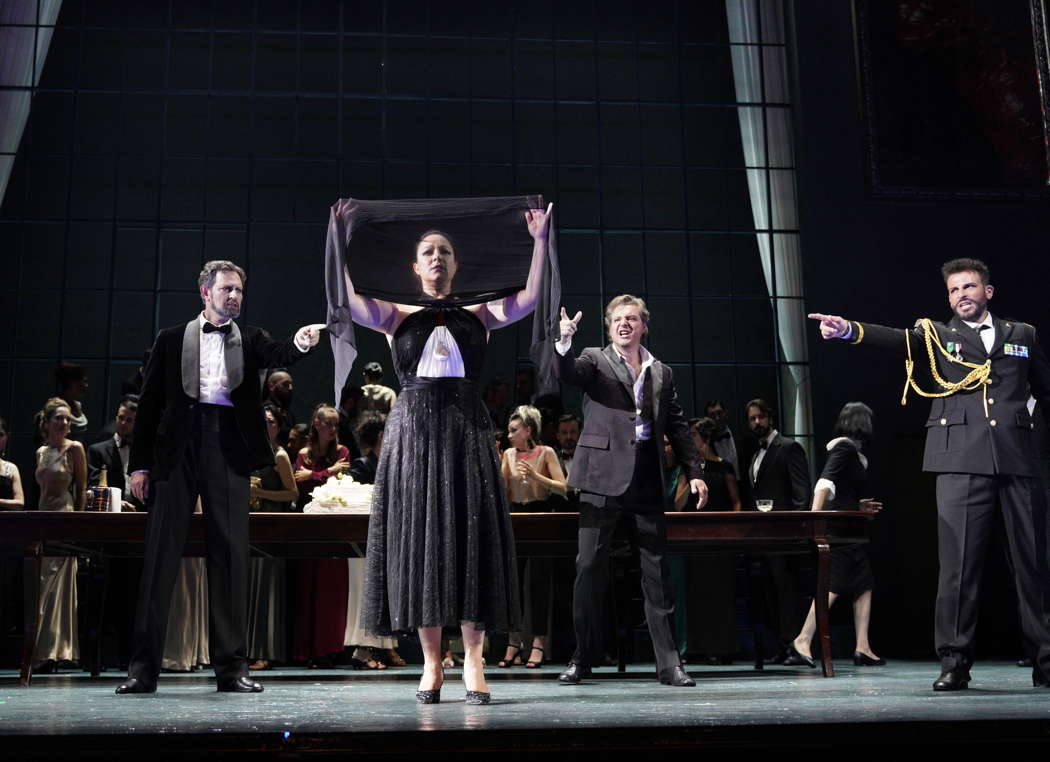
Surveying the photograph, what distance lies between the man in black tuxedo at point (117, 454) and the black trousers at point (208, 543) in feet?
8.15

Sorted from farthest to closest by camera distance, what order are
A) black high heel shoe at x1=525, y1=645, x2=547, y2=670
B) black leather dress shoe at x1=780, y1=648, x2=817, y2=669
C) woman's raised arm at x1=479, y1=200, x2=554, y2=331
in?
1. black leather dress shoe at x1=780, y1=648, x2=817, y2=669
2. black high heel shoe at x1=525, y1=645, x2=547, y2=670
3. woman's raised arm at x1=479, y1=200, x2=554, y2=331

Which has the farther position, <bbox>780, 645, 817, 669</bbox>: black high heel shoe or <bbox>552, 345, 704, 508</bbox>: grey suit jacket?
<bbox>780, 645, 817, 669</bbox>: black high heel shoe

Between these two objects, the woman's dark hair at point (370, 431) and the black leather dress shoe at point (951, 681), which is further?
the woman's dark hair at point (370, 431)

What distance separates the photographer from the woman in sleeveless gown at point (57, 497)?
6.95 metres

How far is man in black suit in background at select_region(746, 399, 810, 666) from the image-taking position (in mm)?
7543

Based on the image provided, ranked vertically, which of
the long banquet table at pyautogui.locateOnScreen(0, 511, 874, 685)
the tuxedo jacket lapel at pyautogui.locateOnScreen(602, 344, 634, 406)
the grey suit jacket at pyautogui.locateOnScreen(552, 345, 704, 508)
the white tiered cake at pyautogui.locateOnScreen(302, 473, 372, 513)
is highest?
the tuxedo jacket lapel at pyautogui.locateOnScreen(602, 344, 634, 406)

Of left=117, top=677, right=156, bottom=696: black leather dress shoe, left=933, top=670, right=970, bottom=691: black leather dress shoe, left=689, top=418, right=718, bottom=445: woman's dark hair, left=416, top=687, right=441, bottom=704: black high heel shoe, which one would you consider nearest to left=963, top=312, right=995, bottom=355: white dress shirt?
left=933, top=670, right=970, bottom=691: black leather dress shoe

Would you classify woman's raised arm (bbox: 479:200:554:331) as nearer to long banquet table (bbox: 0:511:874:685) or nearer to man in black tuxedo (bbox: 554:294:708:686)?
man in black tuxedo (bbox: 554:294:708:686)

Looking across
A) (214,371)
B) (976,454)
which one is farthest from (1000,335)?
(214,371)

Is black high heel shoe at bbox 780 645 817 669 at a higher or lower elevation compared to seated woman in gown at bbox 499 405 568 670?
lower

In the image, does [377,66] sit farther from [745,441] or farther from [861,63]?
[745,441]

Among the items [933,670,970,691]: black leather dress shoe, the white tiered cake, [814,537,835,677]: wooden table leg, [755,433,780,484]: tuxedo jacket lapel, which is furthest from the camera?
[755,433,780,484]: tuxedo jacket lapel

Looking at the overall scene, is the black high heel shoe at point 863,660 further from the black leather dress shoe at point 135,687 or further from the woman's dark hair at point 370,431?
the black leather dress shoe at point 135,687

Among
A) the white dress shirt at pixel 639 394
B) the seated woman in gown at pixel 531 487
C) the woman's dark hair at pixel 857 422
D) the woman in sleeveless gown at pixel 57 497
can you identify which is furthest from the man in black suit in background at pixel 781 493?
the woman in sleeveless gown at pixel 57 497
